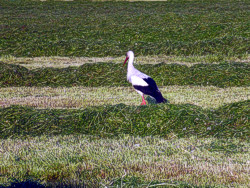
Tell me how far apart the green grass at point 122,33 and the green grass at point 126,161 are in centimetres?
1167

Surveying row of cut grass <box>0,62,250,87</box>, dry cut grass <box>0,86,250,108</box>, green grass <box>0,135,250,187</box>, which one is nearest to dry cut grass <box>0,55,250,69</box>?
row of cut grass <box>0,62,250,87</box>

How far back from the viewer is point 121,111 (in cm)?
951

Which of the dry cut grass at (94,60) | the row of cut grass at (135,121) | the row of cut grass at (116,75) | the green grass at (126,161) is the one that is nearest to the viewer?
the green grass at (126,161)

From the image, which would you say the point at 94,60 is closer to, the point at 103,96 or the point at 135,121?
the point at 103,96

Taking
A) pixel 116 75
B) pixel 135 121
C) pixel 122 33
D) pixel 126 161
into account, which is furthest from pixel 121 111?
pixel 122 33

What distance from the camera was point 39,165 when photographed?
6984mm

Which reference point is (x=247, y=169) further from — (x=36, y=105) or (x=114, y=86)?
(x=114, y=86)

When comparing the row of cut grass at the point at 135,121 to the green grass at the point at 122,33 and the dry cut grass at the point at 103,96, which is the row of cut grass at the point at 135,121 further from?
the green grass at the point at 122,33

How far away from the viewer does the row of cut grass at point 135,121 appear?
9.02 m

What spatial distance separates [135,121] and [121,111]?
16.6 inches

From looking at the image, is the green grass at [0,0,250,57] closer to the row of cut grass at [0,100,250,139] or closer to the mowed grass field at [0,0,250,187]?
the mowed grass field at [0,0,250,187]

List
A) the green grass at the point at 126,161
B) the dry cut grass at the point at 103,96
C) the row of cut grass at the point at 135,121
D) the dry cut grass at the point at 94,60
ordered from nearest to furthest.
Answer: the green grass at the point at 126,161 < the row of cut grass at the point at 135,121 < the dry cut grass at the point at 103,96 < the dry cut grass at the point at 94,60

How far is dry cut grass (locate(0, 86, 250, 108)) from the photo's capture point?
468 inches

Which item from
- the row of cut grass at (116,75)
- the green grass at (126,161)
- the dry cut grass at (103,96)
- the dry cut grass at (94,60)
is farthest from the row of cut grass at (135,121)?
the dry cut grass at (94,60)
